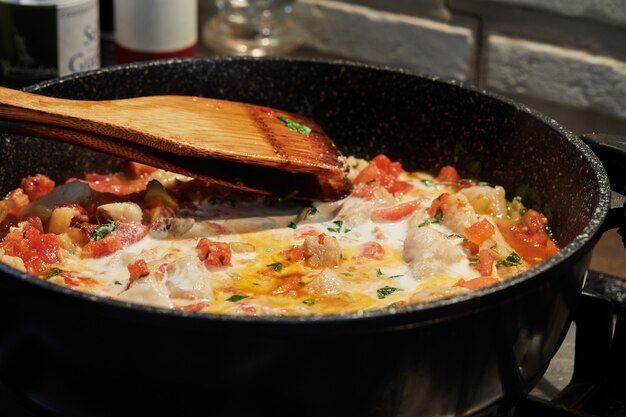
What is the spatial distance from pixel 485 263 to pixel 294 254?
1.09 feet

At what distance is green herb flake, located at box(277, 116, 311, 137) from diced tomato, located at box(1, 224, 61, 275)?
490mm

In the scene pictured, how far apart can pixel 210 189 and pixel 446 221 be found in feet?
1.53

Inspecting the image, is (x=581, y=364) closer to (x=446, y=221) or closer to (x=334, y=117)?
(x=446, y=221)

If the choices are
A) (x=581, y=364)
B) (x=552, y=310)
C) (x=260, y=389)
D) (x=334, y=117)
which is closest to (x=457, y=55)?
(x=334, y=117)

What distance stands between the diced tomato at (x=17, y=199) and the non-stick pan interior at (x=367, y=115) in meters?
0.02

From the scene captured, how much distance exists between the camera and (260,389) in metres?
1.13

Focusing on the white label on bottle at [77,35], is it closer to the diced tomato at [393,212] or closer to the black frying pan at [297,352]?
the diced tomato at [393,212]

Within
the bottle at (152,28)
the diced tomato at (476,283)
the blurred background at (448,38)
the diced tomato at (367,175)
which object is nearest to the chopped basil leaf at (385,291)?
the diced tomato at (476,283)

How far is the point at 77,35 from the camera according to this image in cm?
250

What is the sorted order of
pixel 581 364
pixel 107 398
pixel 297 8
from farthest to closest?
pixel 297 8
pixel 581 364
pixel 107 398

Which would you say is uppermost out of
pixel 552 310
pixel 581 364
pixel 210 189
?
pixel 552 310

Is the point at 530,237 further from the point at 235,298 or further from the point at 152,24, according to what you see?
the point at 152,24

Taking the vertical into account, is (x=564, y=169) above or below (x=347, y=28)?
above

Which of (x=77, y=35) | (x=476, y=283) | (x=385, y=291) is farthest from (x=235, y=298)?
(x=77, y=35)
